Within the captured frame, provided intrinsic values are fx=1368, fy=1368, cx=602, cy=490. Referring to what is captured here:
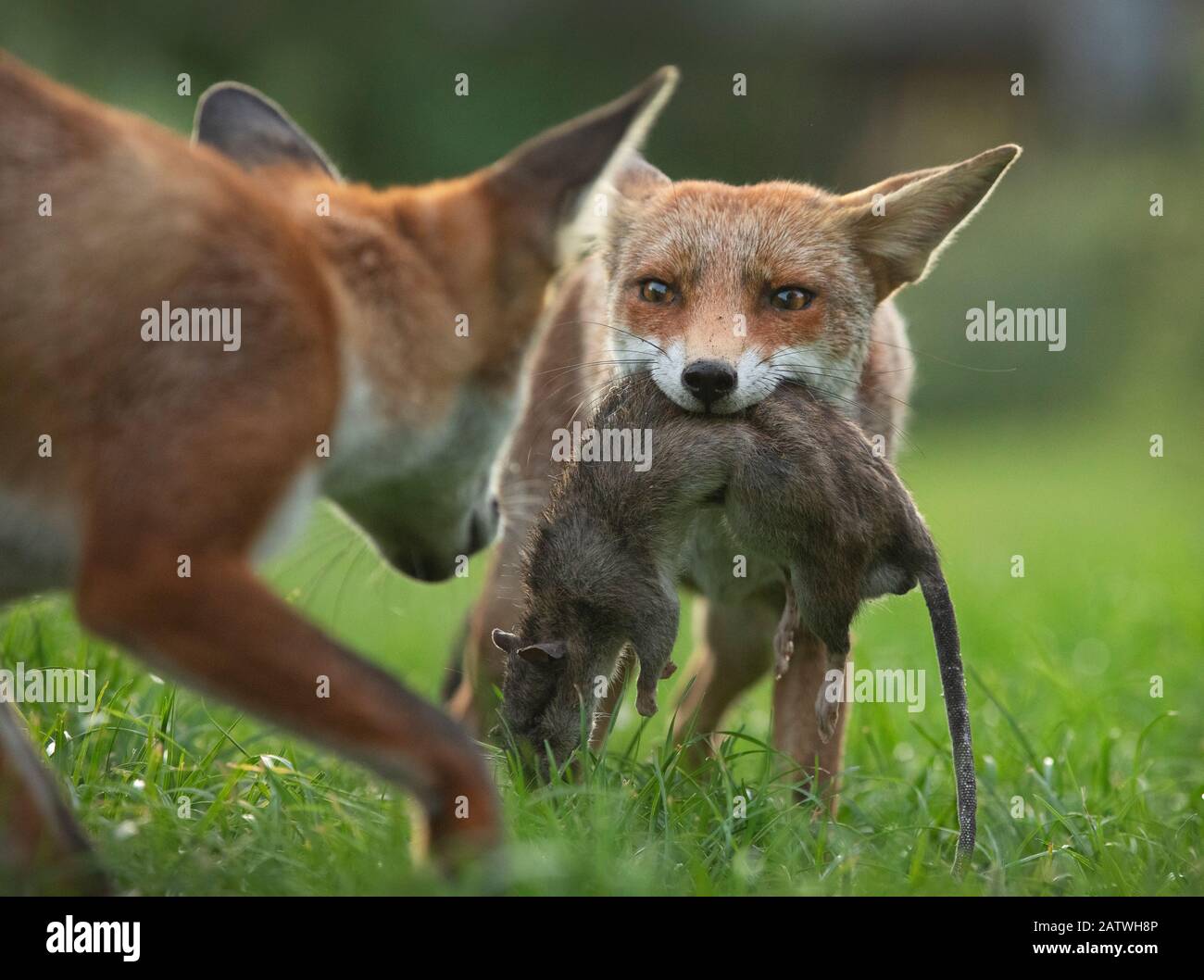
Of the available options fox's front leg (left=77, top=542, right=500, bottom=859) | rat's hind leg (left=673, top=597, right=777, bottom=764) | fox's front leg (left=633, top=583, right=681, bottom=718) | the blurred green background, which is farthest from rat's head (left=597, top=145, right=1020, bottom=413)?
fox's front leg (left=77, top=542, right=500, bottom=859)

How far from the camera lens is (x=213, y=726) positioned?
5.33 meters

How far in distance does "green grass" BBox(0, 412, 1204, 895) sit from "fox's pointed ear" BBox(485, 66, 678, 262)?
66.8 inches

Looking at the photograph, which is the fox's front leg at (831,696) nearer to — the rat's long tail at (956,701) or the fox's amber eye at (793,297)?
the rat's long tail at (956,701)

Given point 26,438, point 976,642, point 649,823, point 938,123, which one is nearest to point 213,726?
point 649,823

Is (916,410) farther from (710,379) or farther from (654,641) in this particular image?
(654,641)

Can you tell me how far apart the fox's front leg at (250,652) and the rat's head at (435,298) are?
2.07ft

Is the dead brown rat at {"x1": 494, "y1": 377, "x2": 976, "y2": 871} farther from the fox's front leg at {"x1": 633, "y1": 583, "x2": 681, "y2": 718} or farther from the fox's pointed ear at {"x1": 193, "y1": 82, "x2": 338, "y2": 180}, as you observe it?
the fox's pointed ear at {"x1": 193, "y1": 82, "x2": 338, "y2": 180}

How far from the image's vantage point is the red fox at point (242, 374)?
303 centimetres

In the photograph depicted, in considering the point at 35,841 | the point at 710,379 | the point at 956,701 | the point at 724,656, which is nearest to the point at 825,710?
the point at 956,701

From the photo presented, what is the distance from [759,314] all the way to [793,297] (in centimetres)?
16

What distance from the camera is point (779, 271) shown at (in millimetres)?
5086

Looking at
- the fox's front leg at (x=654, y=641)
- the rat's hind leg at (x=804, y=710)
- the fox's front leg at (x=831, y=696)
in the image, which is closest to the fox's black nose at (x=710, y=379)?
the fox's front leg at (x=654, y=641)
